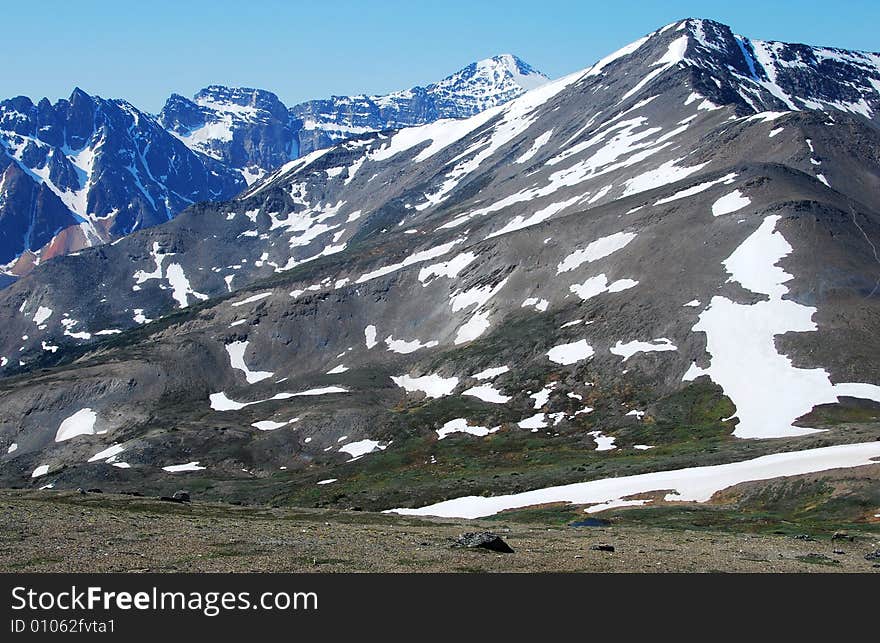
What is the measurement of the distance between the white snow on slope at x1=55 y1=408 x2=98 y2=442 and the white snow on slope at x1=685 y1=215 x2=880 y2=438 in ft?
378

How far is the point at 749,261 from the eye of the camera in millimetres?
158000

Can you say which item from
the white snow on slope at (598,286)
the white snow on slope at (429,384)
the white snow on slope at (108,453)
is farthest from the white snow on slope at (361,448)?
the white snow on slope at (598,286)

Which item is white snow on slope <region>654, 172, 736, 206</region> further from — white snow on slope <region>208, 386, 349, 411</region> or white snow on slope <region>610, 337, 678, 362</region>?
white snow on slope <region>208, 386, 349, 411</region>

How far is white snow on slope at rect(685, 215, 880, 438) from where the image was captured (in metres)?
116

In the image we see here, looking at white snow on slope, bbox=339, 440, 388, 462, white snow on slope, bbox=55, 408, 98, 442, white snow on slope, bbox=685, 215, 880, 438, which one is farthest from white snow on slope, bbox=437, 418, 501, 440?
white snow on slope, bbox=55, 408, 98, 442

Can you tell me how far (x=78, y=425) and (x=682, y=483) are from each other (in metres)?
133

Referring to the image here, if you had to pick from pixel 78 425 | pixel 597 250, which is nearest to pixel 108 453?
pixel 78 425

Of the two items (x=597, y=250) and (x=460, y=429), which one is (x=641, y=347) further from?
(x=597, y=250)

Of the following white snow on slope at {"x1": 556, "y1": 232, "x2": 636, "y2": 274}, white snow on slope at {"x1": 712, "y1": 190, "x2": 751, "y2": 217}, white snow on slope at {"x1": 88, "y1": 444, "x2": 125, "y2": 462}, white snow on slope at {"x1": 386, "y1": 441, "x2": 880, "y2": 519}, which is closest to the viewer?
white snow on slope at {"x1": 386, "y1": 441, "x2": 880, "y2": 519}

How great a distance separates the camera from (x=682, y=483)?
79.8 metres

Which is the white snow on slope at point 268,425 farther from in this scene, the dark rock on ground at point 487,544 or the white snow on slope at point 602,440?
the dark rock on ground at point 487,544

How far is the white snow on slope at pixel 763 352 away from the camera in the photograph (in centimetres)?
11619

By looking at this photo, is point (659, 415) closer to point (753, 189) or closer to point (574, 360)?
point (574, 360)

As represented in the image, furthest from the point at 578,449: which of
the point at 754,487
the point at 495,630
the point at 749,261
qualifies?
the point at 495,630
